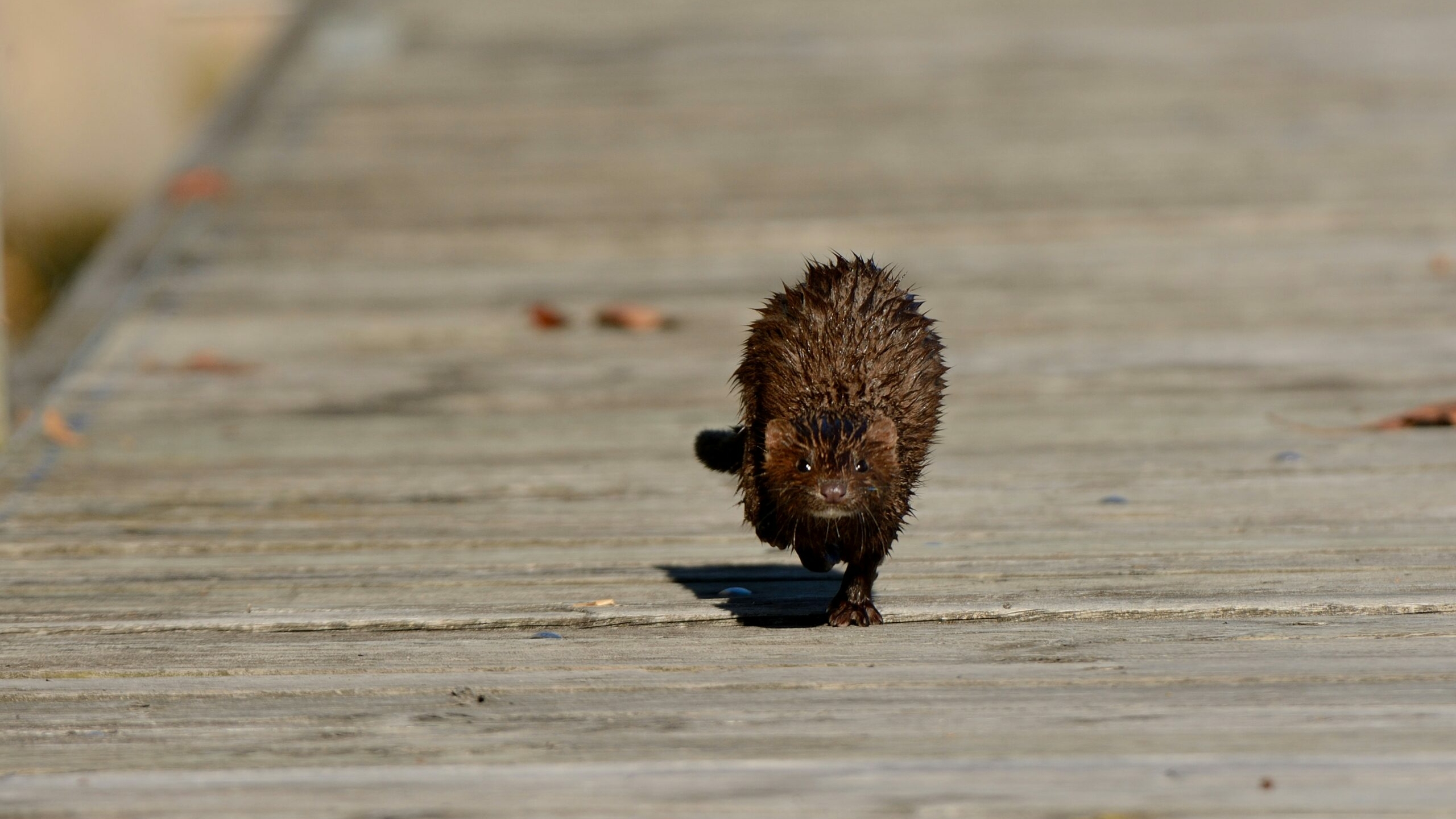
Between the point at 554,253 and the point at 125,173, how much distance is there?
5.95 metres

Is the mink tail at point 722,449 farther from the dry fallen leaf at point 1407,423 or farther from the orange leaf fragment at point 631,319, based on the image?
the orange leaf fragment at point 631,319

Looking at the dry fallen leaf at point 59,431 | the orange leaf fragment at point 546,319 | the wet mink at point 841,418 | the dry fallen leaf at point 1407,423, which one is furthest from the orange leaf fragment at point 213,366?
the dry fallen leaf at point 1407,423

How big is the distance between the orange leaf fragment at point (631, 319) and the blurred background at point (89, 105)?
99.0 inches

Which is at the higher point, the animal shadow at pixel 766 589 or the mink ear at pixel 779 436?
the mink ear at pixel 779 436

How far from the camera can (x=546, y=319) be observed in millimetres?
7566

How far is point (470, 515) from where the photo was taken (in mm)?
5129

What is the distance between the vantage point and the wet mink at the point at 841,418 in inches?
146

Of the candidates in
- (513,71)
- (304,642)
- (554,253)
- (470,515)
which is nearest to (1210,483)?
(470,515)

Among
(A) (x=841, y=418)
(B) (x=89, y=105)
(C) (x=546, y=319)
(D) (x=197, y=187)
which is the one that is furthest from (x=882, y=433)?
(B) (x=89, y=105)

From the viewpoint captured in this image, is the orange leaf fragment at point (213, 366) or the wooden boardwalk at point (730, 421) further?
the orange leaf fragment at point (213, 366)

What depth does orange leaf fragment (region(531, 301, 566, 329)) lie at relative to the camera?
7.56 m

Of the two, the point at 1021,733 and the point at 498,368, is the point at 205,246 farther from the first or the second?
the point at 1021,733

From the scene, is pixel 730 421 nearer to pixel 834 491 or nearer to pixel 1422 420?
pixel 1422 420

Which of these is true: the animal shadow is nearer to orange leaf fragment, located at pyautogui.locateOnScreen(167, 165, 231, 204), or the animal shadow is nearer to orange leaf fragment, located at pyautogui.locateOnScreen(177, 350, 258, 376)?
orange leaf fragment, located at pyautogui.locateOnScreen(177, 350, 258, 376)
